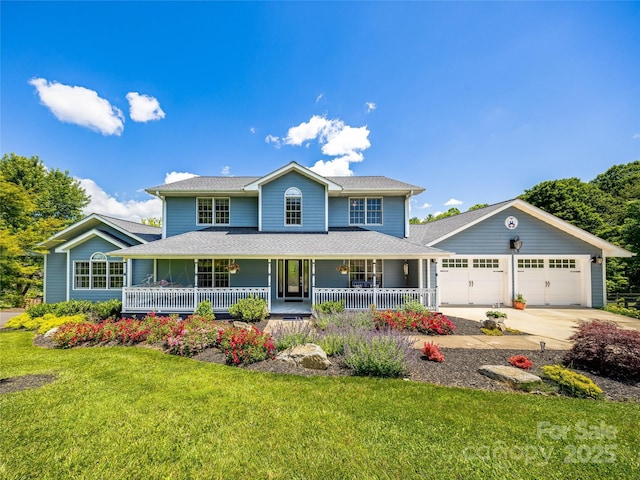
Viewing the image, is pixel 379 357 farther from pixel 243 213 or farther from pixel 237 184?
pixel 237 184

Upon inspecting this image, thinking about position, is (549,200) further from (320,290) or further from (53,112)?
(53,112)

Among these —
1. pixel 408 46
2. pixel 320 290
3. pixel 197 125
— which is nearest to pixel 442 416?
pixel 320 290

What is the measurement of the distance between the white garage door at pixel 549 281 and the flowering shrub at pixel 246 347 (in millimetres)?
13781

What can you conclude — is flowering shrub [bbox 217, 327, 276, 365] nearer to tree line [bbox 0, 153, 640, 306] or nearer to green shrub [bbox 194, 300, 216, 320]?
green shrub [bbox 194, 300, 216, 320]

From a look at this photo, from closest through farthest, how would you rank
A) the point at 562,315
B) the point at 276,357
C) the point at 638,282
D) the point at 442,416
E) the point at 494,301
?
the point at 442,416, the point at 276,357, the point at 562,315, the point at 494,301, the point at 638,282

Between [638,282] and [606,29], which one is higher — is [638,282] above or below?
below

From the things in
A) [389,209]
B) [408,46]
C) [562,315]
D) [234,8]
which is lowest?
[562,315]

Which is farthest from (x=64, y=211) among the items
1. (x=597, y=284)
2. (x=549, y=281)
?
(x=597, y=284)

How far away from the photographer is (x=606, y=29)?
9297 millimetres

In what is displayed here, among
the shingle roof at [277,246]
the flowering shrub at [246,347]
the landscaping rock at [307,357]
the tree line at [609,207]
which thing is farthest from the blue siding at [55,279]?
the tree line at [609,207]

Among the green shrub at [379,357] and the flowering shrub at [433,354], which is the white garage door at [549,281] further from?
the green shrub at [379,357]

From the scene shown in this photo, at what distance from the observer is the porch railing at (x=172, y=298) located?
10.1 meters

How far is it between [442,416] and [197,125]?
58.9ft

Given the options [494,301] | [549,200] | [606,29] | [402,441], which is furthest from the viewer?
[549,200]
